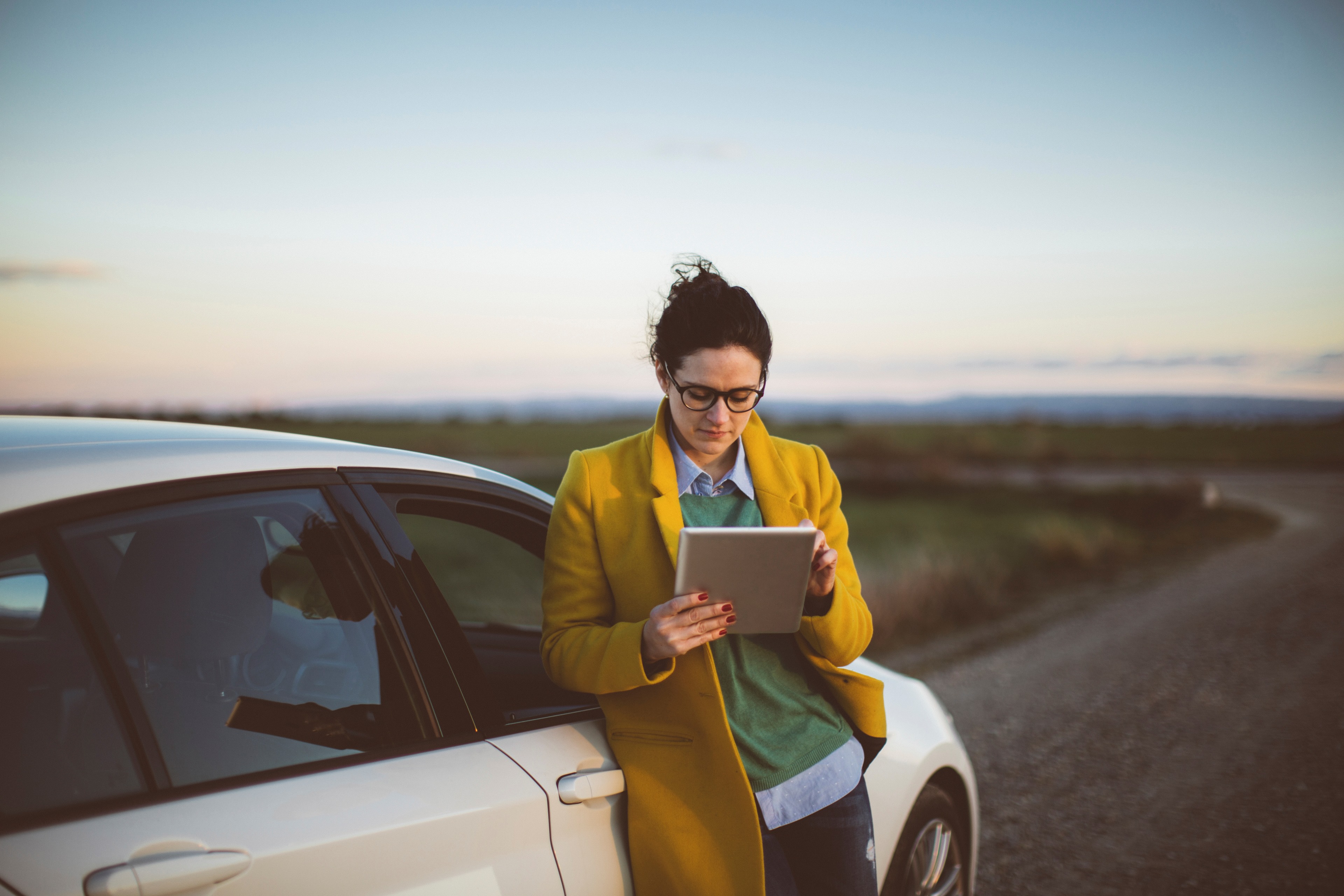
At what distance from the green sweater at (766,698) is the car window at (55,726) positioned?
46.2 inches

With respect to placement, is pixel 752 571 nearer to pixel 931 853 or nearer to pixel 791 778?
pixel 791 778

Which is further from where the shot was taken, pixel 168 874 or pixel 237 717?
pixel 237 717

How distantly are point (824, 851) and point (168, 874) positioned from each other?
1387mm

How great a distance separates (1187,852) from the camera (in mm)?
3930

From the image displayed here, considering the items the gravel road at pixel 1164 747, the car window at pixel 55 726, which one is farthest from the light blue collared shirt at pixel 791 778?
the gravel road at pixel 1164 747

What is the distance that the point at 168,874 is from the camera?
130 centimetres

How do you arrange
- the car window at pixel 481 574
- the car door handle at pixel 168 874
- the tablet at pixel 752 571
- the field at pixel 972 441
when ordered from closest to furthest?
the car door handle at pixel 168 874 < the tablet at pixel 752 571 < the car window at pixel 481 574 < the field at pixel 972 441

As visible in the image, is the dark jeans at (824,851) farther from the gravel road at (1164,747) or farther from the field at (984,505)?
the gravel road at (1164,747)

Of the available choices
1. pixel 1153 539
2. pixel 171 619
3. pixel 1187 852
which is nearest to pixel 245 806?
pixel 171 619

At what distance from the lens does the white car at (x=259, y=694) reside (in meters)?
1.34

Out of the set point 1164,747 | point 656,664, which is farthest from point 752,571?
point 1164,747

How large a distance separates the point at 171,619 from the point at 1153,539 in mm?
19879

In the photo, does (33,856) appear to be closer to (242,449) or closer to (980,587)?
(242,449)

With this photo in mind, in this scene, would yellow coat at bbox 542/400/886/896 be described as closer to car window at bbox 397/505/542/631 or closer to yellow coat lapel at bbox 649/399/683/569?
yellow coat lapel at bbox 649/399/683/569
